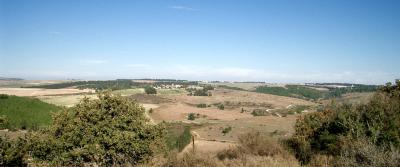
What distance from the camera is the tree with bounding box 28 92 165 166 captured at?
18609mm

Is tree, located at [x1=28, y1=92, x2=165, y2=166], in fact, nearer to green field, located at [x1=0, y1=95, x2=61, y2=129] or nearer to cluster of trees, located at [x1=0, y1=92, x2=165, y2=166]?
cluster of trees, located at [x1=0, y1=92, x2=165, y2=166]

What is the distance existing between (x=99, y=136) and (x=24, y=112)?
53559 mm

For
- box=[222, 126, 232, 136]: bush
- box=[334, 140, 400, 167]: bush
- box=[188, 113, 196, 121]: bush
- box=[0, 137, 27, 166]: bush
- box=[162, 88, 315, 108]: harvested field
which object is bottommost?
box=[188, 113, 196, 121]: bush

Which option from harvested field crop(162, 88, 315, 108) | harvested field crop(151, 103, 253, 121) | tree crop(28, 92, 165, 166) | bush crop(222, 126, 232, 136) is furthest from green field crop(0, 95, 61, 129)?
harvested field crop(162, 88, 315, 108)

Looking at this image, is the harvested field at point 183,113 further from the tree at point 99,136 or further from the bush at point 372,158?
the bush at point 372,158

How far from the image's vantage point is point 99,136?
19.0 meters

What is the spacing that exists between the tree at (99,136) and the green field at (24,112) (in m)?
43.9

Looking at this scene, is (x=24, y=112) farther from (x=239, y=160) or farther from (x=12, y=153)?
(x=239, y=160)

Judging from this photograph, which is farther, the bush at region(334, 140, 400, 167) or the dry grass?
the dry grass

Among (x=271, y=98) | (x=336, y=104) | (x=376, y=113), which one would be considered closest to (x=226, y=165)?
(x=376, y=113)

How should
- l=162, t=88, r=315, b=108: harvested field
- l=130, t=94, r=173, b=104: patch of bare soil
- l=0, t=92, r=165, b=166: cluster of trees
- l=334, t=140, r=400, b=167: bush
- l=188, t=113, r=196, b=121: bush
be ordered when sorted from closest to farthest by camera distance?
1. l=334, t=140, r=400, b=167: bush
2. l=0, t=92, r=165, b=166: cluster of trees
3. l=188, t=113, r=196, b=121: bush
4. l=130, t=94, r=173, b=104: patch of bare soil
5. l=162, t=88, r=315, b=108: harvested field

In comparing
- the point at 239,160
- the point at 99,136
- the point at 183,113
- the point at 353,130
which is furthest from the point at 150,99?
the point at 239,160

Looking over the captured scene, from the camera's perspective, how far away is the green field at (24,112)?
61900 millimetres

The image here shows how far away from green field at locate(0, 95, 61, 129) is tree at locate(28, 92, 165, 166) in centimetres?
4387
